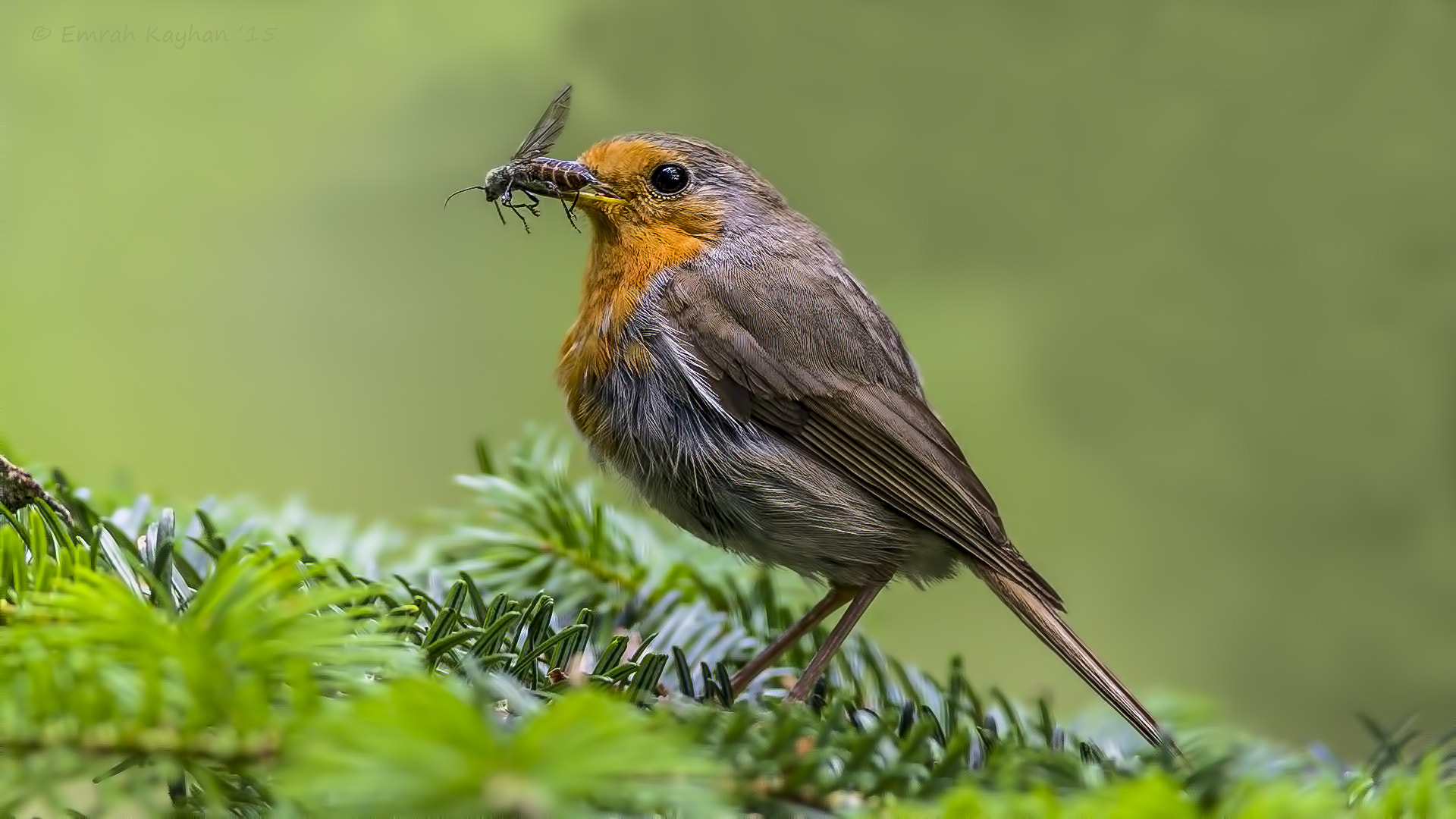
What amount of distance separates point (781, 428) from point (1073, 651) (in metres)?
0.85

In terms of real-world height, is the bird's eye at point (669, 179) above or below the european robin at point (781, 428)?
above

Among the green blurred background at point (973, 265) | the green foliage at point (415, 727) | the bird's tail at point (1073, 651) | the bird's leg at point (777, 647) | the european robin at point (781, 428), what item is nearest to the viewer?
the green foliage at point (415, 727)

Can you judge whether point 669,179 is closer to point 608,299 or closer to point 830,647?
point 608,299

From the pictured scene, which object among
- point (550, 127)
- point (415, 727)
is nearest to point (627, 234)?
point (550, 127)

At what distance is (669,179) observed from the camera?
351 cm

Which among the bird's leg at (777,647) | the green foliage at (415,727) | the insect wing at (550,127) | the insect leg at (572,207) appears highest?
the insect wing at (550,127)

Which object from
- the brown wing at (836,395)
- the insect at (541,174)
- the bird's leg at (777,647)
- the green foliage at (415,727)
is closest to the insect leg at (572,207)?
the insect at (541,174)

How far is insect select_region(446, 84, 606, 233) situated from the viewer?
3.39 meters

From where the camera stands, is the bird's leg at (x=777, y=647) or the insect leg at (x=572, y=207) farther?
the insect leg at (x=572, y=207)

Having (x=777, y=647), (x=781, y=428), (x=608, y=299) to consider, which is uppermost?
(x=608, y=299)

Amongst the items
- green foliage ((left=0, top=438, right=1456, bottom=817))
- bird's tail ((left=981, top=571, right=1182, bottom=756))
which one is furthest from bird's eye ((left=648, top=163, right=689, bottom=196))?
green foliage ((left=0, top=438, right=1456, bottom=817))

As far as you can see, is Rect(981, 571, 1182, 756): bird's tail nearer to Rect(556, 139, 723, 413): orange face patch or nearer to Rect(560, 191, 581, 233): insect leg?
Rect(556, 139, 723, 413): orange face patch

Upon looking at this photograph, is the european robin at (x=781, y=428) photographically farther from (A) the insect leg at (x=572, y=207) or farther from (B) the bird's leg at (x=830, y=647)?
(A) the insect leg at (x=572, y=207)

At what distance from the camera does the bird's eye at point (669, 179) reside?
349 centimetres
